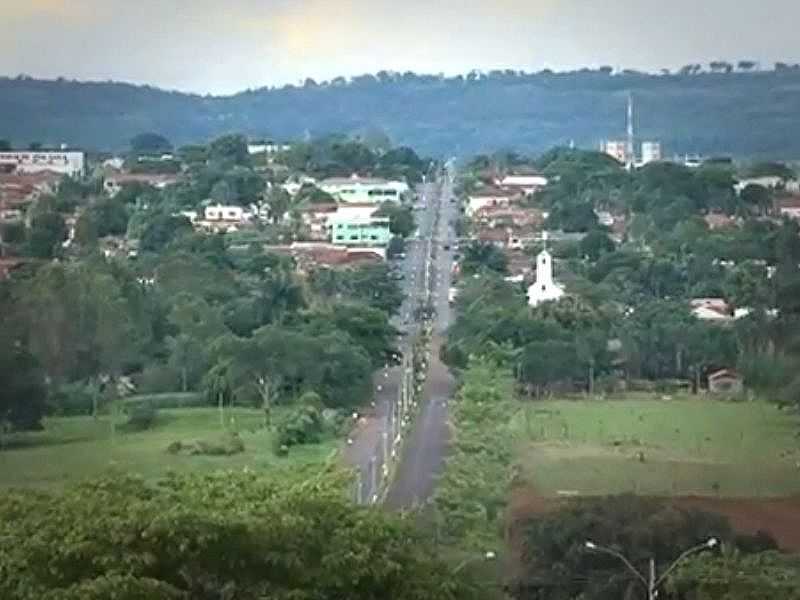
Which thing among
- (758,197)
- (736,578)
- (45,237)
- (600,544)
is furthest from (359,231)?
(736,578)

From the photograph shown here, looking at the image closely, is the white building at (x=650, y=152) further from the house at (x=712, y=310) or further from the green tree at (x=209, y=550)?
the green tree at (x=209, y=550)

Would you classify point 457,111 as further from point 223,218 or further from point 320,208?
point 223,218

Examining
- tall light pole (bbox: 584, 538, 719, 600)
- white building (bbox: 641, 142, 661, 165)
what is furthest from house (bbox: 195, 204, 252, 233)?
tall light pole (bbox: 584, 538, 719, 600)

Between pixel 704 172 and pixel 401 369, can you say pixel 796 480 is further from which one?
pixel 704 172

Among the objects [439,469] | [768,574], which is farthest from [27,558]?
[439,469]

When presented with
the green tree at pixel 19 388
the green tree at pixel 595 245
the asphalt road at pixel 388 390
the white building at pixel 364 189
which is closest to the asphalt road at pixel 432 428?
the asphalt road at pixel 388 390
